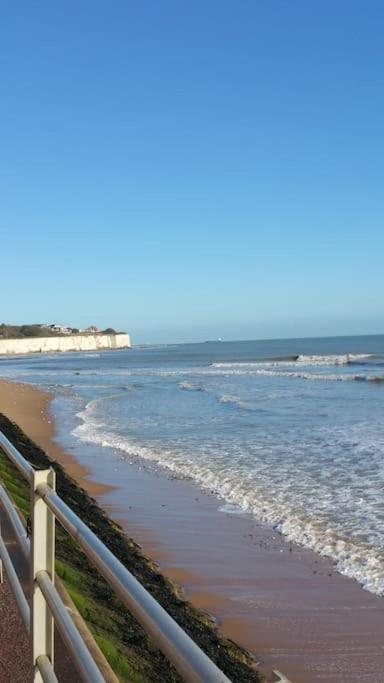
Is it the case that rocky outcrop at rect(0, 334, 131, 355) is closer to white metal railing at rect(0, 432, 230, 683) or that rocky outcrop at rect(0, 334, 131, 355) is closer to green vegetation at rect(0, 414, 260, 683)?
green vegetation at rect(0, 414, 260, 683)

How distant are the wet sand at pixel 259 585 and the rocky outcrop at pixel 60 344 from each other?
13532cm

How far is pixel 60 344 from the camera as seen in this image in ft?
529

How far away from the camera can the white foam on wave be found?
7.06 metres

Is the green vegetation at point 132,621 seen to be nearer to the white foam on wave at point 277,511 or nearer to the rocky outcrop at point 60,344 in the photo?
the white foam on wave at point 277,511

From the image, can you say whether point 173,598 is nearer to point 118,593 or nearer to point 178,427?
point 118,593

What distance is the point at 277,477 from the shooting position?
11375mm

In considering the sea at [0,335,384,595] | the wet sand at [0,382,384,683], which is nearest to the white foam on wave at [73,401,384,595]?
the sea at [0,335,384,595]

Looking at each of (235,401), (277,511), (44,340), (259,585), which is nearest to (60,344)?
(44,340)

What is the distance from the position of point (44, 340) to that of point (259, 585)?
499 ft

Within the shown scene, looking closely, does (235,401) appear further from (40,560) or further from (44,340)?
(44,340)

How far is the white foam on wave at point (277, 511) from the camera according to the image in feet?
23.2

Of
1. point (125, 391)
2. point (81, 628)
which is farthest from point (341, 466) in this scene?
point (125, 391)

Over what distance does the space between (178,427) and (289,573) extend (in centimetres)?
1172

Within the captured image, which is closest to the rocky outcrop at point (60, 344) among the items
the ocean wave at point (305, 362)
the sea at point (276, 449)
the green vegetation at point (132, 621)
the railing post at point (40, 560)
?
the ocean wave at point (305, 362)
